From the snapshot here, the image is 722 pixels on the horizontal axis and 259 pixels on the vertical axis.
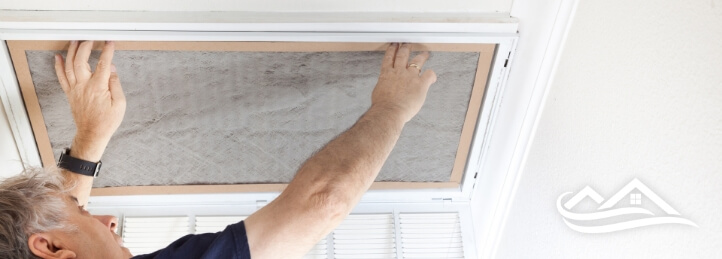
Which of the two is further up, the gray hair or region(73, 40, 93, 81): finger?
region(73, 40, 93, 81): finger

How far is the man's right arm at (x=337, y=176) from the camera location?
3.62 feet

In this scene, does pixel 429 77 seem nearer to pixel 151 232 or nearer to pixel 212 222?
pixel 212 222

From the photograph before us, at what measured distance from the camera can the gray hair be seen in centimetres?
111

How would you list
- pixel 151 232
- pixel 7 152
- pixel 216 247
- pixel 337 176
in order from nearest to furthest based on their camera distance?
pixel 216 247 < pixel 337 176 < pixel 7 152 < pixel 151 232

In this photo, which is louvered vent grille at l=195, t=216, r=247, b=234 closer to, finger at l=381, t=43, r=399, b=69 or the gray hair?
the gray hair

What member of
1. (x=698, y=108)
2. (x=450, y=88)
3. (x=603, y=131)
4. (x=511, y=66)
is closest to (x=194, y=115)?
(x=450, y=88)

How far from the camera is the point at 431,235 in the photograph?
171 centimetres

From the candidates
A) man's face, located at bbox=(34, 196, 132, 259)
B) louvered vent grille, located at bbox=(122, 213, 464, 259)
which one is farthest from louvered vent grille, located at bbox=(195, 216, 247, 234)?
man's face, located at bbox=(34, 196, 132, 259)

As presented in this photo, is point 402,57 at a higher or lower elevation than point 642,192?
higher

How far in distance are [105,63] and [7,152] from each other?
0.40 m

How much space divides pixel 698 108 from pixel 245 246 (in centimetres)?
68

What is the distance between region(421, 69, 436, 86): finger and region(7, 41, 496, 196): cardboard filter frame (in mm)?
52

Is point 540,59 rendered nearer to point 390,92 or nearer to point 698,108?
point 390,92

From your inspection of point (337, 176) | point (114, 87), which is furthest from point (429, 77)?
point (114, 87)
